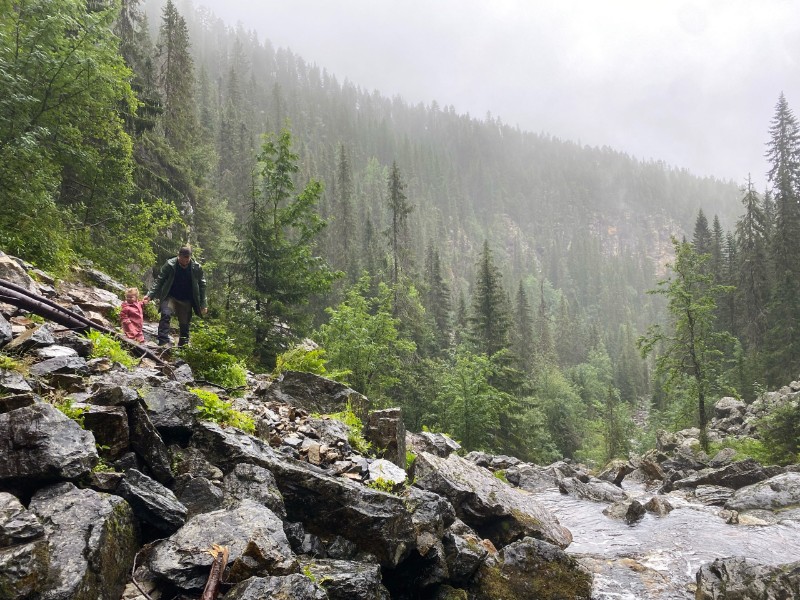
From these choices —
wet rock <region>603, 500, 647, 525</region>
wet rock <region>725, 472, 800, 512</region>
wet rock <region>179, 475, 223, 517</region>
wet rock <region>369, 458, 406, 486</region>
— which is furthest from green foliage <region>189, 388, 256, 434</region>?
wet rock <region>725, 472, 800, 512</region>

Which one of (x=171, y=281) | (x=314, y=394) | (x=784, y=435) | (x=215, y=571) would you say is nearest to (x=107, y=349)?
(x=171, y=281)

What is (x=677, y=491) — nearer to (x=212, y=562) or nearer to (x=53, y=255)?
(x=212, y=562)

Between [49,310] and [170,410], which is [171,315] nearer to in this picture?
[49,310]

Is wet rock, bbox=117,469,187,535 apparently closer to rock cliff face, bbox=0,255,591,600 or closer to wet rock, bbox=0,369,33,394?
→ rock cliff face, bbox=0,255,591,600

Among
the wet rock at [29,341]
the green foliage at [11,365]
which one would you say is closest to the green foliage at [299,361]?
the wet rock at [29,341]

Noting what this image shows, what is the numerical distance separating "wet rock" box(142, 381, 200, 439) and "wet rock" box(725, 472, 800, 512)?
1634 centimetres

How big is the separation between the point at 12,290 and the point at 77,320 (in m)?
1.15

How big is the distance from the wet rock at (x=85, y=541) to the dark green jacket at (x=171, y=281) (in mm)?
7264

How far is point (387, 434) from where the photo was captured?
1038 centimetres

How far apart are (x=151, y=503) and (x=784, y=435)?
23939mm

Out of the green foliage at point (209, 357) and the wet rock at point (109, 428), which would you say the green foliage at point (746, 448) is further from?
the wet rock at point (109, 428)

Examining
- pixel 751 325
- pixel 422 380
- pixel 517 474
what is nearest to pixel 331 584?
pixel 517 474

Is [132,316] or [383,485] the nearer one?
[383,485]

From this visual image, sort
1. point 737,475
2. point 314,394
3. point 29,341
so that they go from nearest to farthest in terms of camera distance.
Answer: point 29,341 → point 314,394 → point 737,475
